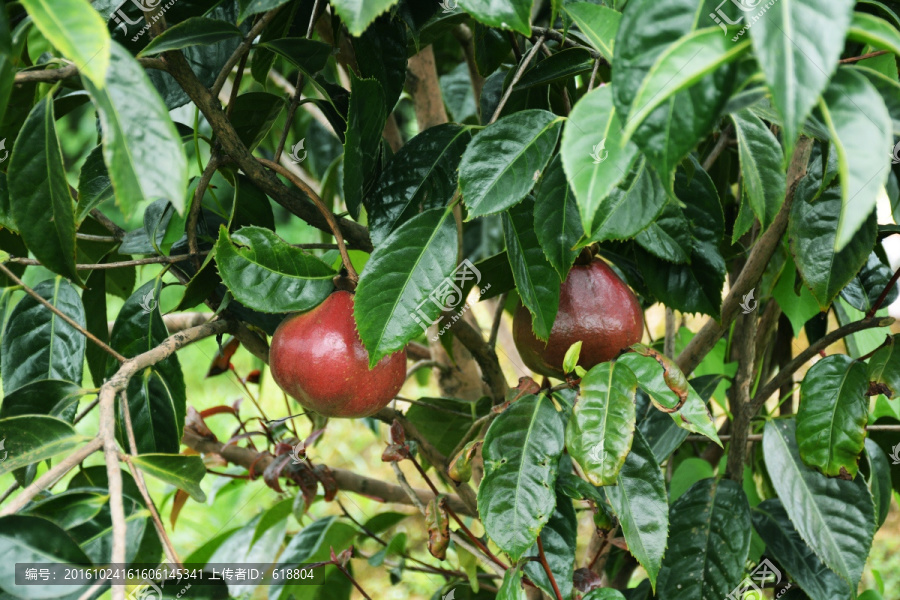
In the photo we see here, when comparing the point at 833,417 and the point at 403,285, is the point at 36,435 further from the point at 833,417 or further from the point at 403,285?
the point at 833,417

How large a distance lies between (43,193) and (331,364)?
21cm

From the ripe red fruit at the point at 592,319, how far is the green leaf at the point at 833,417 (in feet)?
0.53

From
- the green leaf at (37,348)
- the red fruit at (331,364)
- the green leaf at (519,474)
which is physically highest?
the red fruit at (331,364)

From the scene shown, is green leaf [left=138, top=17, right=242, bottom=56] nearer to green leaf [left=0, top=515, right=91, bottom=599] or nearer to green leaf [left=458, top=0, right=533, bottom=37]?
green leaf [left=458, top=0, right=533, bottom=37]

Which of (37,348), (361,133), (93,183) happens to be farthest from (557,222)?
(37,348)

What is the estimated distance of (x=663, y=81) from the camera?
0.28 meters

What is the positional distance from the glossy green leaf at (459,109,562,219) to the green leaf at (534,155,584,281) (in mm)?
12

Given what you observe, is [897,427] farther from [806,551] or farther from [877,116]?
[877,116]

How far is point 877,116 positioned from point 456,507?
0.78 m

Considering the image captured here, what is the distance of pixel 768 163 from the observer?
18.4 inches

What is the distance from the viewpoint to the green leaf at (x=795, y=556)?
0.71 metres

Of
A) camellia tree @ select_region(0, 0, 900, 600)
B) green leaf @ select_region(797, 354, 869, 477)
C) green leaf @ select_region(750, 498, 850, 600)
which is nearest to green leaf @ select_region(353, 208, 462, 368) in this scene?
camellia tree @ select_region(0, 0, 900, 600)

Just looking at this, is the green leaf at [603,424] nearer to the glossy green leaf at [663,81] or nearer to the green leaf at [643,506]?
the green leaf at [643,506]

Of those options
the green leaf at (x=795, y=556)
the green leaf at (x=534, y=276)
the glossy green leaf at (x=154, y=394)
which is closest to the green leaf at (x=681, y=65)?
the green leaf at (x=534, y=276)
